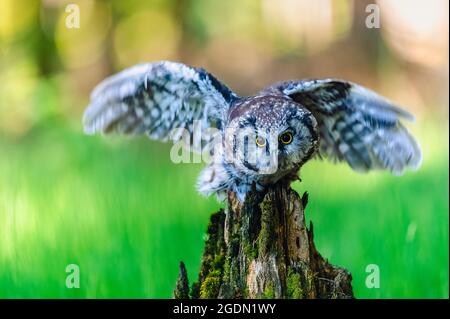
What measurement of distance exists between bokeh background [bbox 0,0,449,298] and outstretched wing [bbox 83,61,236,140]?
1.06 feet

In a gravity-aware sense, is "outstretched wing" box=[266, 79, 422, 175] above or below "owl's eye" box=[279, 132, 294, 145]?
above

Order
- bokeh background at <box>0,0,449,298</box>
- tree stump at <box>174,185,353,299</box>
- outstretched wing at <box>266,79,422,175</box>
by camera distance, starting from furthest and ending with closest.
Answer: bokeh background at <box>0,0,449,298</box> → outstretched wing at <box>266,79,422,175</box> → tree stump at <box>174,185,353,299</box>

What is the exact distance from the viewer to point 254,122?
1.69 meters

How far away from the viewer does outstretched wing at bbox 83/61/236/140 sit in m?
1.94

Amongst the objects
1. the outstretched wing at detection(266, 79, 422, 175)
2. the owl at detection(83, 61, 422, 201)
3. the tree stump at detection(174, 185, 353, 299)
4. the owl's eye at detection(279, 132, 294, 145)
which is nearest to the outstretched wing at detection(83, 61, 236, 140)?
the owl at detection(83, 61, 422, 201)

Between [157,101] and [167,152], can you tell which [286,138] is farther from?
[167,152]

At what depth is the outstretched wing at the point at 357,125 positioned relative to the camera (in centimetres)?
190

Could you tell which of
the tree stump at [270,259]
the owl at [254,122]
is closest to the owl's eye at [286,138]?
the owl at [254,122]

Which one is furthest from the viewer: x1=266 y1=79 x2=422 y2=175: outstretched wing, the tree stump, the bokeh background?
the bokeh background

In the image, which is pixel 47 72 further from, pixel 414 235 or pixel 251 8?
pixel 414 235

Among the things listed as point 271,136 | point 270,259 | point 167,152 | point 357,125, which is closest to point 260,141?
point 271,136

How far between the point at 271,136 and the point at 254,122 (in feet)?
0.23

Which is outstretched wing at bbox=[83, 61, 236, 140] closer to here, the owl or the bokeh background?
the owl

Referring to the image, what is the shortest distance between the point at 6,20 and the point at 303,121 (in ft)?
5.84
